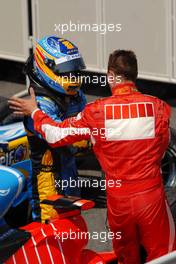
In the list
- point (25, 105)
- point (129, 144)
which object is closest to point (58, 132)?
point (25, 105)

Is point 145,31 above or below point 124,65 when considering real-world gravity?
below

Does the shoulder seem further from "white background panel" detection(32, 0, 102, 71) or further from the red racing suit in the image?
"white background panel" detection(32, 0, 102, 71)

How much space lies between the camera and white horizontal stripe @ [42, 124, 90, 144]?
4.73 meters

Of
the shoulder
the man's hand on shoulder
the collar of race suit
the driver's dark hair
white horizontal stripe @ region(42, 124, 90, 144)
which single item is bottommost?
white horizontal stripe @ region(42, 124, 90, 144)

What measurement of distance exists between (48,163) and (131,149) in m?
0.81

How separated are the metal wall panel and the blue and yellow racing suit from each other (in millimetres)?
5839

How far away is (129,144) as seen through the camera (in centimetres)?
463

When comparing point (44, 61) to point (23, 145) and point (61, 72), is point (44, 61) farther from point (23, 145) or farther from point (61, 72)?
point (23, 145)

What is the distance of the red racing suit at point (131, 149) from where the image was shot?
15.2 feet

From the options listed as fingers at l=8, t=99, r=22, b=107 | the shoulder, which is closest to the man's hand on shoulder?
fingers at l=8, t=99, r=22, b=107

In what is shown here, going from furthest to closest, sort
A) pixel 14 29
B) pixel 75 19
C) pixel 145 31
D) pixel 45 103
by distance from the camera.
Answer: pixel 14 29, pixel 75 19, pixel 145 31, pixel 45 103

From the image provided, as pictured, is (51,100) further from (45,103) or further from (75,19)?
(75,19)

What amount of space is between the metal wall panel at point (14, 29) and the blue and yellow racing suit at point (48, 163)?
5839 millimetres

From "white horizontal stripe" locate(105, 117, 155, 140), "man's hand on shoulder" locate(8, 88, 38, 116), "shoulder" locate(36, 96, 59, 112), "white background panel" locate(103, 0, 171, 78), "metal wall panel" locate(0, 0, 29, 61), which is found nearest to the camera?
"white horizontal stripe" locate(105, 117, 155, 140)
